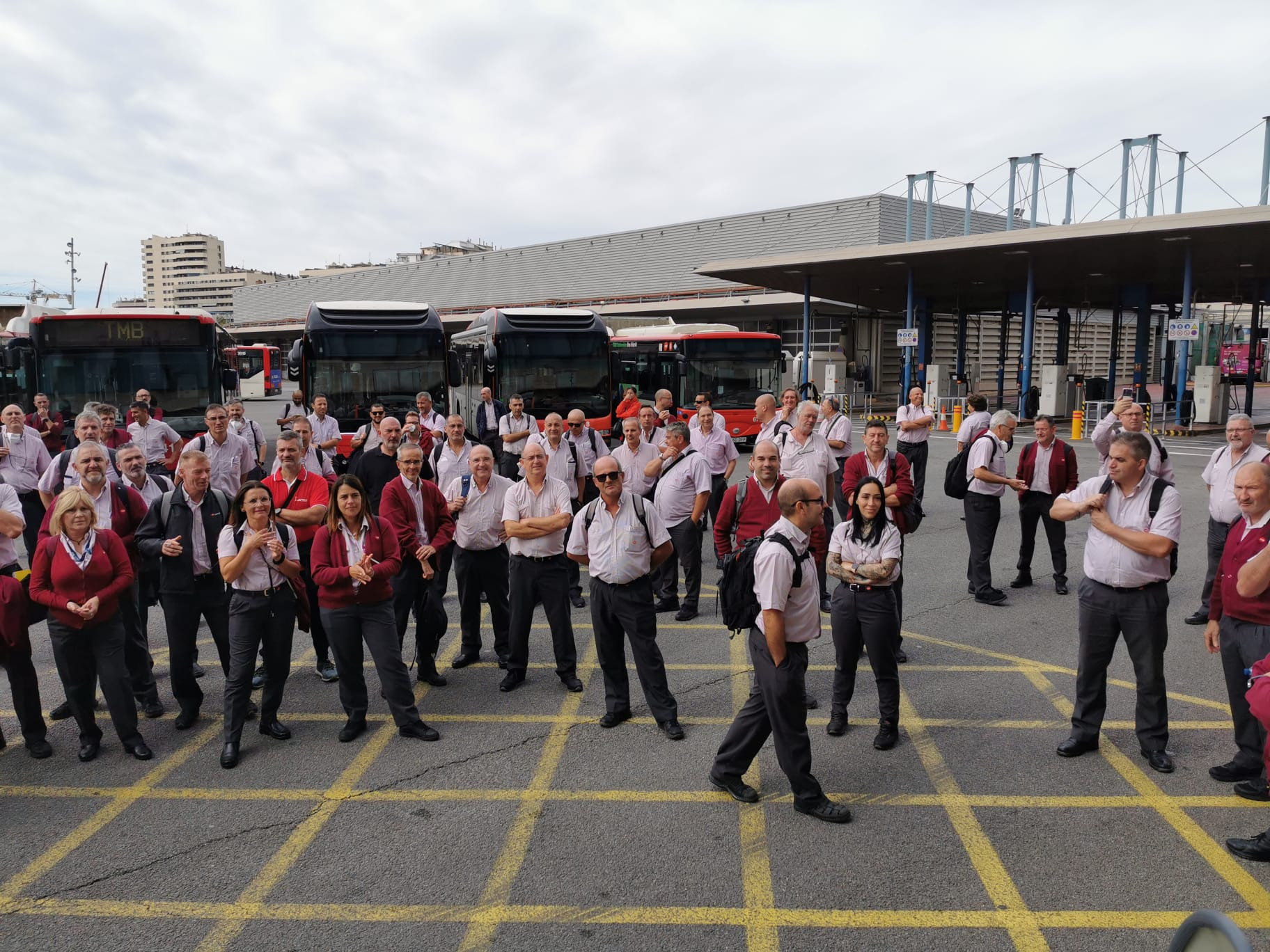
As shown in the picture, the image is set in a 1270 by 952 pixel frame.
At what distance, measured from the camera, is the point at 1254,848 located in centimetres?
413

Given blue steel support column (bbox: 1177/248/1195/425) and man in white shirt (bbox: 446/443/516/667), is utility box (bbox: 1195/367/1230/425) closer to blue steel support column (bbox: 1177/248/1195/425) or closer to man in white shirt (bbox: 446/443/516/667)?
blue steel support column (bbox: 1177/248/1195/425)

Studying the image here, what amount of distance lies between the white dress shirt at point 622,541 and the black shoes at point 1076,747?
8.70 ft

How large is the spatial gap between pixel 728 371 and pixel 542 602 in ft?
50.9

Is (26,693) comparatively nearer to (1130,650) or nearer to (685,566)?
(685,566)

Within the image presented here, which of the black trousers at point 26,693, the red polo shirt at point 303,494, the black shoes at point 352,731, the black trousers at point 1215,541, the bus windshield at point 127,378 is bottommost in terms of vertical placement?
the black shoes at point 352,731

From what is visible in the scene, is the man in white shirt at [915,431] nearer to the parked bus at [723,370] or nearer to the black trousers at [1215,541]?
the black trousers at [1215,541]

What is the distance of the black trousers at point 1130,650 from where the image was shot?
16.4 ft

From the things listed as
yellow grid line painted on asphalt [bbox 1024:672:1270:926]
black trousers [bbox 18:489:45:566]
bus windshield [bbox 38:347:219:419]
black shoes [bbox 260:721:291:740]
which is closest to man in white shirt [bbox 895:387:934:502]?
yellow grid line painted on asphalt [bbox 1024:672:1270:926]

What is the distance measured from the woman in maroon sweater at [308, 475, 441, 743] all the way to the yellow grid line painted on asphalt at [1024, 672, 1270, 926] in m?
4.10

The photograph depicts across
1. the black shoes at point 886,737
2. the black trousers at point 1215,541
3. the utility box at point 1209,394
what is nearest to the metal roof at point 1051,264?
the utility box at point 1209,394

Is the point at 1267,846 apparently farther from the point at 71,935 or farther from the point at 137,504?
the point at 137,504

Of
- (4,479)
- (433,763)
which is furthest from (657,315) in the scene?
(433,763)

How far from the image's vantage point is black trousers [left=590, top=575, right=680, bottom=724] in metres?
5.57

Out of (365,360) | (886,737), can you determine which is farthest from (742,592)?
(365,360)
